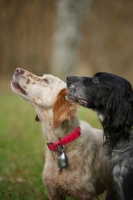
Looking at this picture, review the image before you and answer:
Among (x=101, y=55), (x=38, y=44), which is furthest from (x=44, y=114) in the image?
(x=101, y=55)

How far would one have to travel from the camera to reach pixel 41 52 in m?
18.6

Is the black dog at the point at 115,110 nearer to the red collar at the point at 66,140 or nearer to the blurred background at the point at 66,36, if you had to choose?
the red collar at the point at 66,140

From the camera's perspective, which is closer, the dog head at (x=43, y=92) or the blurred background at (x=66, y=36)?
the dog head at (x=43, y=92)

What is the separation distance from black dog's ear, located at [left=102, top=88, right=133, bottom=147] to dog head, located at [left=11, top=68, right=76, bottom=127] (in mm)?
357

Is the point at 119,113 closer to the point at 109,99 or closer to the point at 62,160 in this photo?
the point at 109,99

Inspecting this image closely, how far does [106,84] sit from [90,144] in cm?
62

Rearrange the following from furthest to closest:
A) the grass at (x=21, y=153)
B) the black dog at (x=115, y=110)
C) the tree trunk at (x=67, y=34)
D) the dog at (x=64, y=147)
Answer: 1. the tree trunk at (x=67, y=34)
2. the grass at (x=21, y=153)
3. the dog at (x=64, y=147)
4. the black dog at (x=115, y=110)

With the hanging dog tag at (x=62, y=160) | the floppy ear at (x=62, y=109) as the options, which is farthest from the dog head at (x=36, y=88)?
the hanging dog tag at (x=62, y=160)

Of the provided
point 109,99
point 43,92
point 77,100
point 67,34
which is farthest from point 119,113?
point 67,34

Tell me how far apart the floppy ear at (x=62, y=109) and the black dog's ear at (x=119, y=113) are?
33 centimetres

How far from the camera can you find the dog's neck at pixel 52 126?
4969mm

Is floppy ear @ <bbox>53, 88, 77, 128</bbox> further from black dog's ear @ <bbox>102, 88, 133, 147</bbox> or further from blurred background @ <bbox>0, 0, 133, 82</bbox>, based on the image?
blurred background @ <bbox>0, 0, 133, 82</bbox>

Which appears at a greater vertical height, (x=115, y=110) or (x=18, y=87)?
(x=18, y=87)

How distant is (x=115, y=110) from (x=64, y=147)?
61 centimetres
